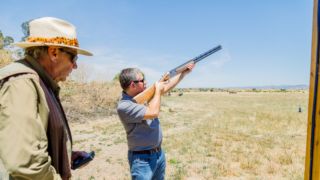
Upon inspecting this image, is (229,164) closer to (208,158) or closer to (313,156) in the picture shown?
(208,158)

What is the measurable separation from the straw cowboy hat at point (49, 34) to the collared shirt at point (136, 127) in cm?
141

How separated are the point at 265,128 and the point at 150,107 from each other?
12.7m

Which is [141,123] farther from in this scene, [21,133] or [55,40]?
[21,133]

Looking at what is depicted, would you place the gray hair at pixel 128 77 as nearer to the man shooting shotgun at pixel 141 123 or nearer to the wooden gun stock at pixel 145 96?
the man shooting shotgun at pixel 141 123

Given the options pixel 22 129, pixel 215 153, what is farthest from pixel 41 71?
pixel 215 153

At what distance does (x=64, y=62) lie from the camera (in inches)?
79.0

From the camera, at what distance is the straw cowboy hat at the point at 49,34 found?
191 cm

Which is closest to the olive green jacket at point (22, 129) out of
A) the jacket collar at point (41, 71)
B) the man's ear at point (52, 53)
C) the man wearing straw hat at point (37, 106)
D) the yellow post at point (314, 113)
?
the man wearing straw hat at point (37, 106)

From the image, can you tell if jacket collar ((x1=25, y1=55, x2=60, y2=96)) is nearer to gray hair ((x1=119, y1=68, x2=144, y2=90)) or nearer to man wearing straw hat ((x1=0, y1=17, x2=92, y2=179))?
man wearing straw hat ((x1=0, y1=17, x2=92, y2=179))

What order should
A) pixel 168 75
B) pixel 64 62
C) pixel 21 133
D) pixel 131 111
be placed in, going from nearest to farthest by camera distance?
pixel 21 133 < pixel 64 62 < pixel 131 111 < pixel 168 75

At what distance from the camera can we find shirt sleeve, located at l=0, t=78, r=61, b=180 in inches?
60.7

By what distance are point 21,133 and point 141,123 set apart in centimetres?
193

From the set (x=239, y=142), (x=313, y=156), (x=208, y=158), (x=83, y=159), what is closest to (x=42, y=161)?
(x=83, y=159)

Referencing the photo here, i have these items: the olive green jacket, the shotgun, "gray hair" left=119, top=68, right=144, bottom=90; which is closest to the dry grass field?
the shotgun
